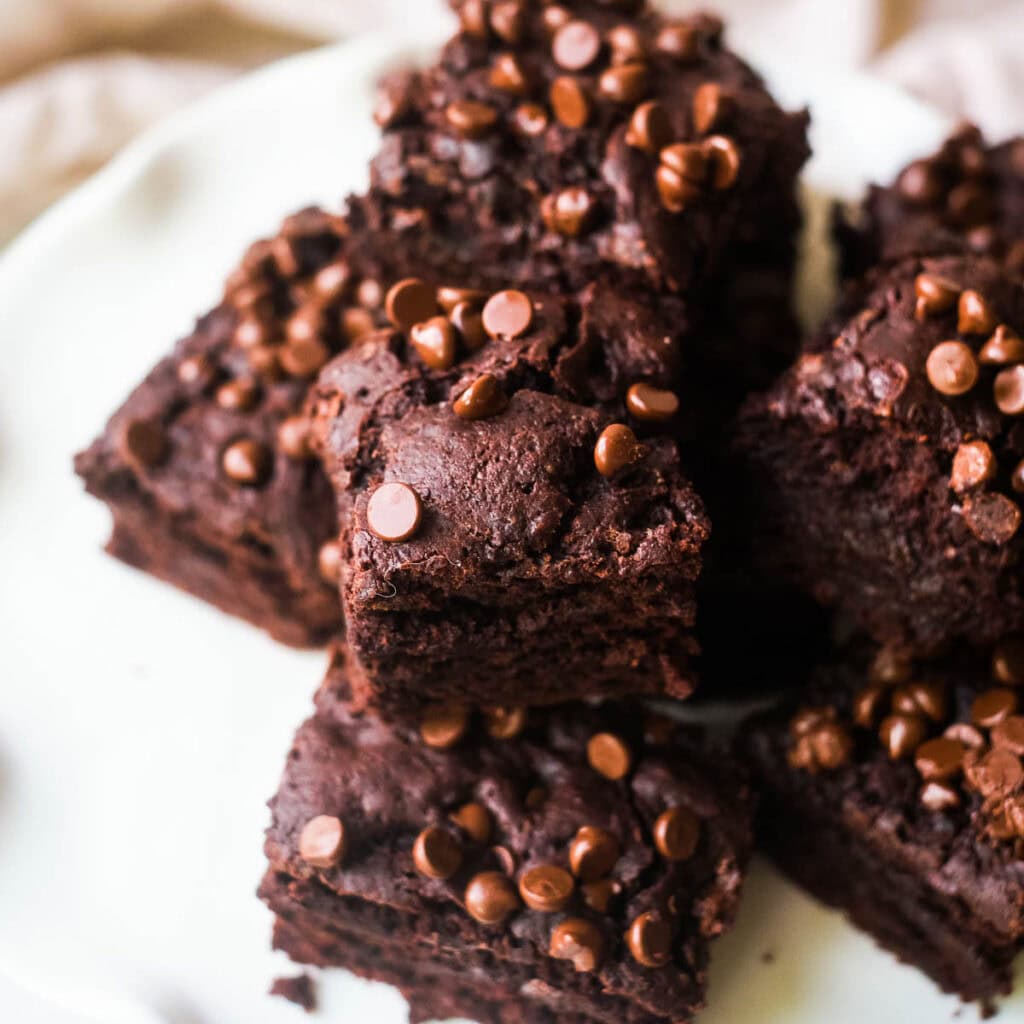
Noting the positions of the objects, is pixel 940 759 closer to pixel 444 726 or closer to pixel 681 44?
pixel 444 726

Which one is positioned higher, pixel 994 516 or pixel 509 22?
pixel 509 22

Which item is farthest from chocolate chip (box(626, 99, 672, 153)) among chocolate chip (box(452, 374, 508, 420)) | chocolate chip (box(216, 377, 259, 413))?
chocolate chip (box(216, 377, 259, 413))

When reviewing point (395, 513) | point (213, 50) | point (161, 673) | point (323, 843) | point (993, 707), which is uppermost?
point (213, 50)

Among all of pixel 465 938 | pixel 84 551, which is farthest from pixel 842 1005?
pixel 84 551

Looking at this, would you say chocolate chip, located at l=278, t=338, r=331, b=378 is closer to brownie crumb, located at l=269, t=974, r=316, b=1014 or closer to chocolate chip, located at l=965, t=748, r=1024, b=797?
brownie crumb, located at l=269, t=974, r=316, b=1014

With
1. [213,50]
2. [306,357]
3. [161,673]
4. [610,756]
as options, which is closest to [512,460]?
[610,756]

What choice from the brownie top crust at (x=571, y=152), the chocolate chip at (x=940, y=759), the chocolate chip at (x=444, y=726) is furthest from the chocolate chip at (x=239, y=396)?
the chocolate chip at (x=940, y=759)
